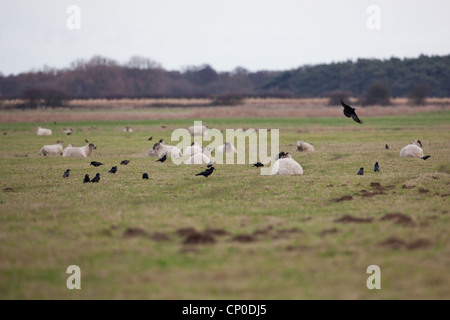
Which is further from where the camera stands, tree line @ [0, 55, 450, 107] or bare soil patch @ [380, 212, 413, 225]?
tree line @ [0, 55, 450, 107]

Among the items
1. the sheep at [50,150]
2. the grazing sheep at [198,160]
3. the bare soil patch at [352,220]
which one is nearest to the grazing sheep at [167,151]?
the grazing sheep at [198,160]

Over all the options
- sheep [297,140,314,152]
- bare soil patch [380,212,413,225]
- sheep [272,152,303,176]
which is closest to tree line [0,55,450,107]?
sheep [297,140,314,152]

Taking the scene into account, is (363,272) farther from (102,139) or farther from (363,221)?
(102,139)

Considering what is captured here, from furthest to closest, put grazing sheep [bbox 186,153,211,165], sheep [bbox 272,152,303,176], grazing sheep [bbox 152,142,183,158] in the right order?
grazing sheep [bbox 152,142,183,158] → grazing sheep [bbox 186,153,211,165] → sheep [bbox 272,152,303,176]

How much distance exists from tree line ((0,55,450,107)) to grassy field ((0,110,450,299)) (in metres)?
88.6

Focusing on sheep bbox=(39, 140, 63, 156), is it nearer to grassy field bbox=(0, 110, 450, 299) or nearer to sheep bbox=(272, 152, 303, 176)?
grassy field bbox=(0, 110, 450, 299)

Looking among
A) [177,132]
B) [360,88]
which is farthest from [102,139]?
[360,88]

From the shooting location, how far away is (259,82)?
156250 millimetres

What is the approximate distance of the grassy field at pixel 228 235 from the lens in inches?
258

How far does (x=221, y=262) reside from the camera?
7309 mm

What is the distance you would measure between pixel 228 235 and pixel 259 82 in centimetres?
15026

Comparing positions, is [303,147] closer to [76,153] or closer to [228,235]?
[76,153]

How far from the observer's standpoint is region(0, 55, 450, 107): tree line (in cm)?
11406

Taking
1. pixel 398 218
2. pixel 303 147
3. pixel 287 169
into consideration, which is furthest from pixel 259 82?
pixel 398 218
